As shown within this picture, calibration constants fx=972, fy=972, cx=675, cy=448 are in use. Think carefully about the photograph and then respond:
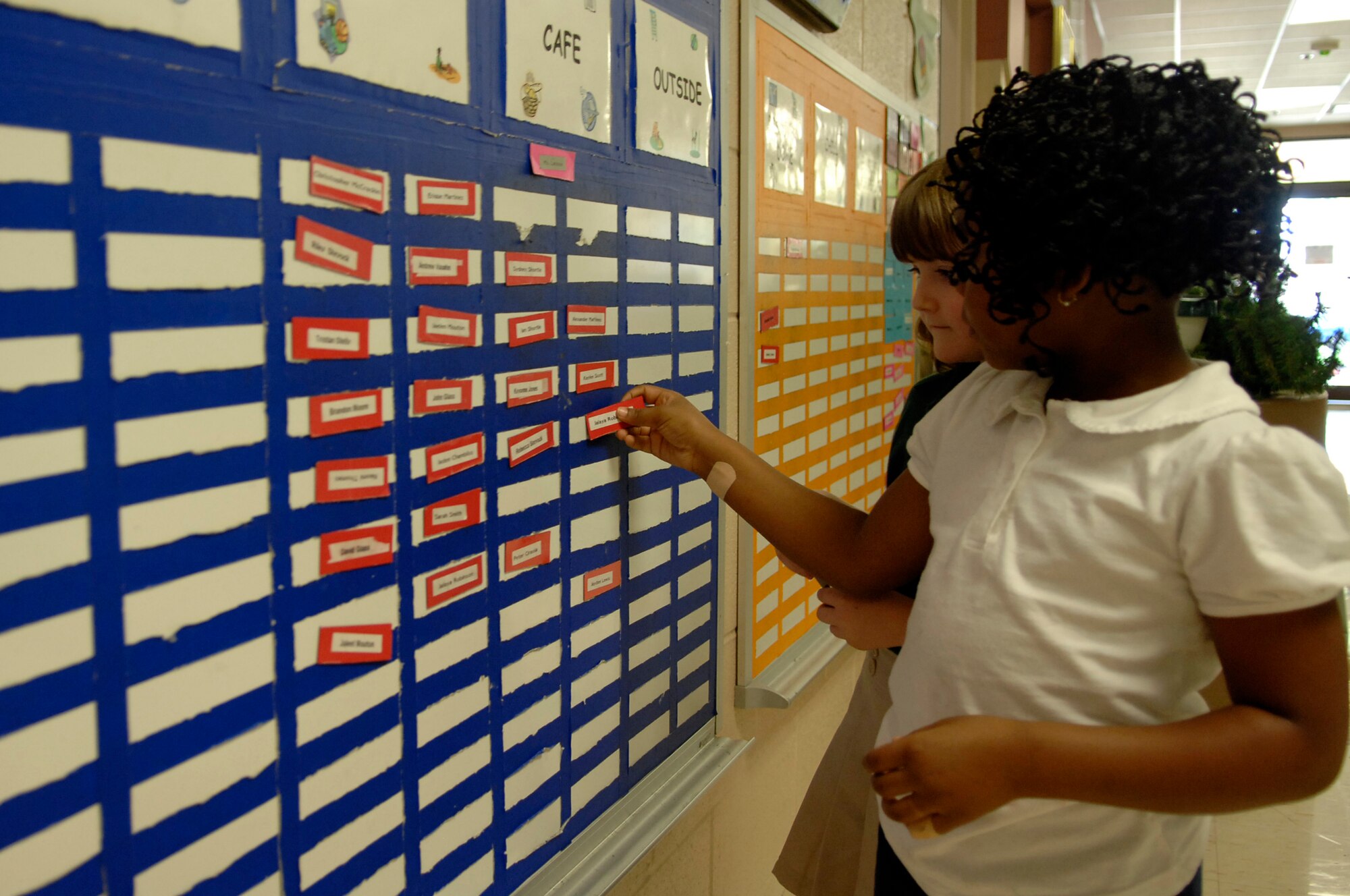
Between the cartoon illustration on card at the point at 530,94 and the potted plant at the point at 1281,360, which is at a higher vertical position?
the cartoon illustration on card at the point at 530,94

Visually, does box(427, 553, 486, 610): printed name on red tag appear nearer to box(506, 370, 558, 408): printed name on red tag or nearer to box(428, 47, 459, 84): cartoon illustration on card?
box(506, 370, 558, 408): printed name on red tag

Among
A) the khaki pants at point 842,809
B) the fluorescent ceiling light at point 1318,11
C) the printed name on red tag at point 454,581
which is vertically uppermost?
the fluorescent ceiling light at point 1318,11

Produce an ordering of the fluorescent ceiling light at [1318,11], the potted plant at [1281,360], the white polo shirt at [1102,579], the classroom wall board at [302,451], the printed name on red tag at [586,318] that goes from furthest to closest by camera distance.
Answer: the fluorescent ceiling light at [1318,11] < the potted plant at [1281,360] < the printed name on red tag at [586,318] < the white polo shirt at [1102,579] < the classroom wall board at [302,451]

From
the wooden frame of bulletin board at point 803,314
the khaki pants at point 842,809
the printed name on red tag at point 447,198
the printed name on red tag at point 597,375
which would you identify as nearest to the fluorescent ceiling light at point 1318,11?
the wooden frame of bulletin board at point 803,314

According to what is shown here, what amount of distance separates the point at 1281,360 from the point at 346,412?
162 inches

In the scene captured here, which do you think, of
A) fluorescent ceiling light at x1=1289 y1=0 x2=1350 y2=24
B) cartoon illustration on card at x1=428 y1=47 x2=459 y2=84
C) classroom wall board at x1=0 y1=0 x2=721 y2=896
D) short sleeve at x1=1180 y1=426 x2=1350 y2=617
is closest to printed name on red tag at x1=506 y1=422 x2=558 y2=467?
classroom wall board at x1=0 y1=0 x2=721 y2=896

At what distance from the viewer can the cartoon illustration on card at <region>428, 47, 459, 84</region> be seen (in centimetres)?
89

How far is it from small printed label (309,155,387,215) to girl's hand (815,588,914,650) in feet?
2.44

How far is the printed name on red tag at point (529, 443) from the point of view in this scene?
1046 mm

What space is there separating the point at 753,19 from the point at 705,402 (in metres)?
0.62

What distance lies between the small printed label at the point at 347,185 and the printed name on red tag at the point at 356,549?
0.91 ft

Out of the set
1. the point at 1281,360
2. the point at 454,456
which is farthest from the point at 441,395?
the point at 1281,360

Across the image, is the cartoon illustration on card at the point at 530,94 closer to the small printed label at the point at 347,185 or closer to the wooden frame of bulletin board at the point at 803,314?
the small printed label at the point at 347,185

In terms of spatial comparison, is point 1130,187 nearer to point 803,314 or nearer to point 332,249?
point 332,249
